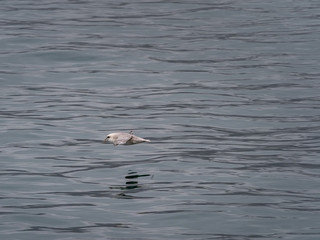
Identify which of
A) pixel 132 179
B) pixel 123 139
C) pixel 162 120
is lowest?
pixel 162 120

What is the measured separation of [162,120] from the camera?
59.1ft

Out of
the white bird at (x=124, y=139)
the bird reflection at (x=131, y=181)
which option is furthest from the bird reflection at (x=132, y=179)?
the white bird at (x=124, y=139)

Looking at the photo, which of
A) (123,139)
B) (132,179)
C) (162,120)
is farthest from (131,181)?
(162,120)

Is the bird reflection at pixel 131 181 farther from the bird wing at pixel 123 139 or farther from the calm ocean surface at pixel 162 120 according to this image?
the bird wing at pixel 123 139

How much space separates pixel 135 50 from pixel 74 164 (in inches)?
373

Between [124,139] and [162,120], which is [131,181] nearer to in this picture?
[124,139]

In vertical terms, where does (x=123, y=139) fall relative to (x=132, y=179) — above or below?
above

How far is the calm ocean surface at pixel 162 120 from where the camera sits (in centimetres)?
1260

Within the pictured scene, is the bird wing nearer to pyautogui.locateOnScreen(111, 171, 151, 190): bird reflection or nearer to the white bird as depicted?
the white bird

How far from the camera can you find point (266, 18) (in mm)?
28234

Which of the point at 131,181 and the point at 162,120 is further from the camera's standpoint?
the point at 162,120

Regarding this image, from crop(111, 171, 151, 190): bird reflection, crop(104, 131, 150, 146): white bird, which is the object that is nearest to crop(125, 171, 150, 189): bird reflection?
crop(111, 171, 151, 190): bird reflection

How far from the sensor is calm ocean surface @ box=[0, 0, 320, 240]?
41.3ft

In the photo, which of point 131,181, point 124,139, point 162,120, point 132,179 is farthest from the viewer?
point 162,120
